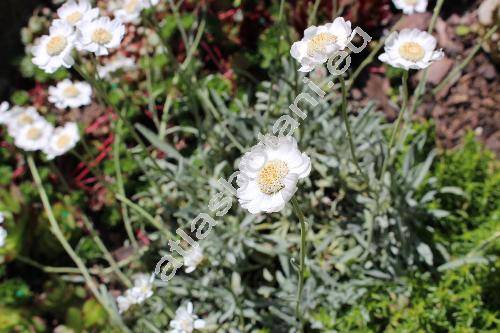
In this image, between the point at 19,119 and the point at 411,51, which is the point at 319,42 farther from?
the point at 19,119

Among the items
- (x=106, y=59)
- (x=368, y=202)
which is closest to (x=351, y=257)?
(x=368, y=202)

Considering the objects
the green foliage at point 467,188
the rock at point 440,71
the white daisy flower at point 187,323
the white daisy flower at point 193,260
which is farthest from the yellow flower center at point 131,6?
the rock at point 440,71

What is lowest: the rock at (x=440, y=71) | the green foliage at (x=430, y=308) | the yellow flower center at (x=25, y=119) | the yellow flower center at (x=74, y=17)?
the yellow flower center at (x=25, y=119)

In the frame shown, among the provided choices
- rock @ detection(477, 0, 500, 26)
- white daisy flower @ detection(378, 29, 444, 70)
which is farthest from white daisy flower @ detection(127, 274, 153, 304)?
rock @ detection(477, 0, 500, 26)

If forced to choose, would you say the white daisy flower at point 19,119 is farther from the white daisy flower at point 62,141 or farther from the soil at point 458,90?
the soil at point 458,90

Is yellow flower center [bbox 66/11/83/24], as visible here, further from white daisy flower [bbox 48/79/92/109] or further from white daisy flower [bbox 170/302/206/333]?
white daisy flower [bbox 170/302/206/333]


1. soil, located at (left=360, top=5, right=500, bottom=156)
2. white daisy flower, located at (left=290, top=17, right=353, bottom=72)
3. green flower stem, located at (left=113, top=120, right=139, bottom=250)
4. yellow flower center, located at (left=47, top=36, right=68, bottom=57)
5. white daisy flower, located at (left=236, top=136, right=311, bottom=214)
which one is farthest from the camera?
soil, located at (left=360, top=5, right=500, bottom=156)

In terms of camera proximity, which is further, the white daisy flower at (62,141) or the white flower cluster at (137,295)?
the white daisy flower at (62,141)

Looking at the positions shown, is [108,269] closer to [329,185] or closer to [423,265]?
[329,185]
